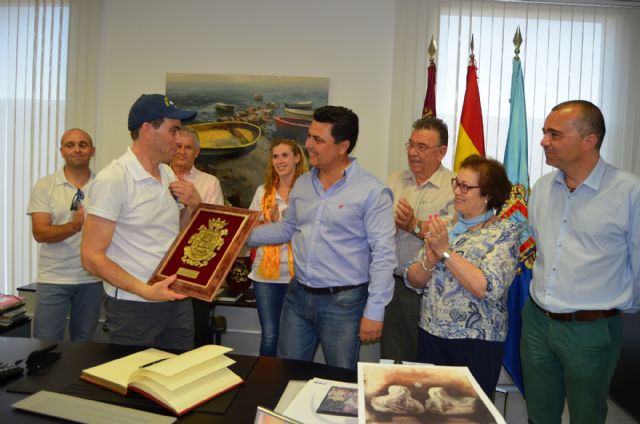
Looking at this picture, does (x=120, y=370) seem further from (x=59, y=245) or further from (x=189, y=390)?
(x=59, y=245)

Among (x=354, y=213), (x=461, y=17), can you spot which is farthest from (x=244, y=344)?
(x=461, y=17)

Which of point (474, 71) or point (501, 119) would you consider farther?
point (501, 119)

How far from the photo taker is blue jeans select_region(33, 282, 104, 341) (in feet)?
9.95

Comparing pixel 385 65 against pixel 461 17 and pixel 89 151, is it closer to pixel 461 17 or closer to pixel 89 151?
pixel 461 17

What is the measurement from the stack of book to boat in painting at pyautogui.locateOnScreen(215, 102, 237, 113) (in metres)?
2.49

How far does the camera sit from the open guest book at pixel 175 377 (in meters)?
1.29

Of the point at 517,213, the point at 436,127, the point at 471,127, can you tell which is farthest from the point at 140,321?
the point at 471,127

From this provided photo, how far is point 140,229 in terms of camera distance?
194cm

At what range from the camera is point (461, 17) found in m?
4.30

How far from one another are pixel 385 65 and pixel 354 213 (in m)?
2.50

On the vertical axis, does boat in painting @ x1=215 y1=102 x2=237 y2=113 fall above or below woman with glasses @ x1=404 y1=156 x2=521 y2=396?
above

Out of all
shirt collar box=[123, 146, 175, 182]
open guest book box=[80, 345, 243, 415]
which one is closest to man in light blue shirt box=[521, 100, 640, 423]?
open guest book box=[80, 345, 243, 415]

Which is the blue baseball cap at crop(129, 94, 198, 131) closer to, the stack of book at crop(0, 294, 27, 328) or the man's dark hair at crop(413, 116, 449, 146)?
the stack of book at crop(0, 294, 27, 328)

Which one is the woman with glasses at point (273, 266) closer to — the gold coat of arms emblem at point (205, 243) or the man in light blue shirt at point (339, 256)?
the man in light blue shirt at point (339, 256)
